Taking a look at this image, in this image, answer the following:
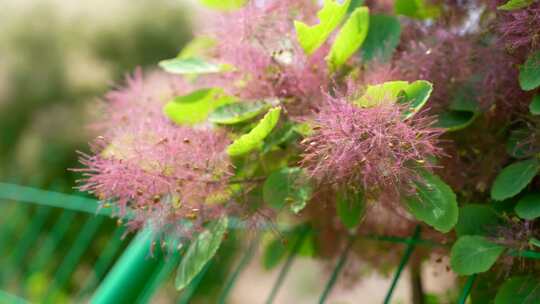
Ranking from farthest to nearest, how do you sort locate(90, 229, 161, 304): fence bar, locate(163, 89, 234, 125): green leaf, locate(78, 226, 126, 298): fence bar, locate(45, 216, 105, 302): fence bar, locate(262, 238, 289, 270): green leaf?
locate(45, 216, 105, 302): fence bar < locate(78, 226, 126, 298): fence bar < locate(262, 238, 289, 270): green leaf < locate(90, 229, 161, 304): fence bar < locate(163, 89, 234, 125): green leaf

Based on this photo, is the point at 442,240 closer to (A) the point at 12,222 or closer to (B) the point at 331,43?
(B) the point at 331,43

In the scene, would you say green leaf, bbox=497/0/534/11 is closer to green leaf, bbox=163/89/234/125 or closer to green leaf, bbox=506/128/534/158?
green leaf, bbox=506/128/534/158

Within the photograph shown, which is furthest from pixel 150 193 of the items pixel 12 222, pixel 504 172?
pixel 12 222

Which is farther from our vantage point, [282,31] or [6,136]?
[6,136]

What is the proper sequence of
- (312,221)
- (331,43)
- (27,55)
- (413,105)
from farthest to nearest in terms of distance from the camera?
(27,55), (312,221), (331,43), (413,105)

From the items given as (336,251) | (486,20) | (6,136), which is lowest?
(6,136)

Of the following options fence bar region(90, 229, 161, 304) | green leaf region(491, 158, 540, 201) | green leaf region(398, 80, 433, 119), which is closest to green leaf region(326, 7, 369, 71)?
green leaf region(398, 80, 433, 119)

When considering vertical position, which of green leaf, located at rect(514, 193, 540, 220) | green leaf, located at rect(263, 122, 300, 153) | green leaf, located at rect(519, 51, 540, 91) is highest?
green leaf, located at rect(519, 51, 540, 91)

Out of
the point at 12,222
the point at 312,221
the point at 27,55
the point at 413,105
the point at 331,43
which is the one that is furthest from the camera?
the point at 27,55
